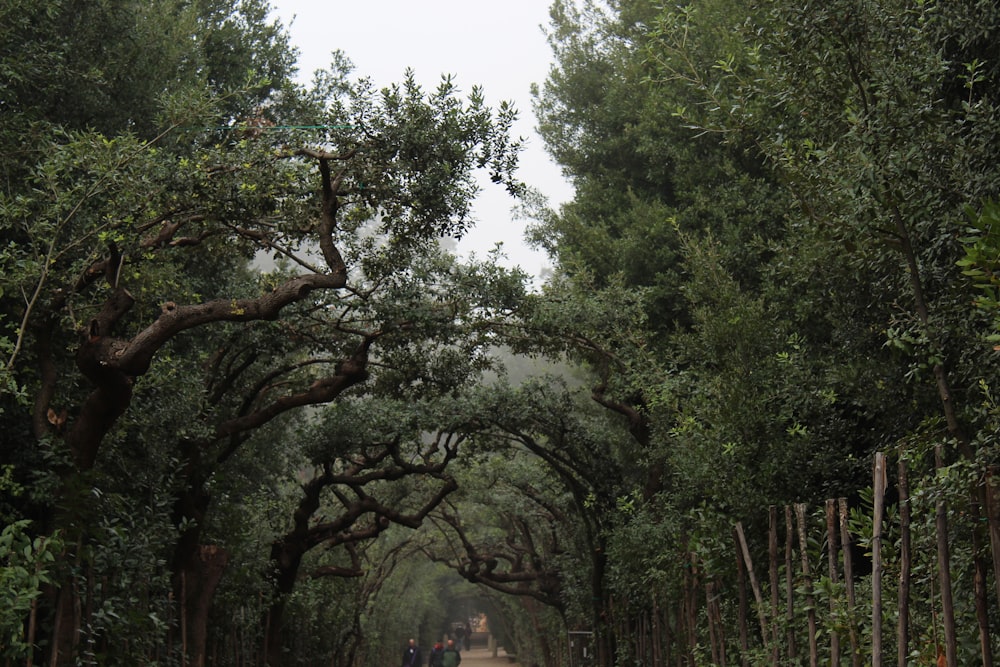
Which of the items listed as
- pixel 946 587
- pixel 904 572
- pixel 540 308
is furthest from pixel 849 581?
pixel 540 308

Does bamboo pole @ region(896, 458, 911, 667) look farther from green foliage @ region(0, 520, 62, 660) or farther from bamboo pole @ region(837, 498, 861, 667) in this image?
green foliage @ region(0, 520, 62, 660)

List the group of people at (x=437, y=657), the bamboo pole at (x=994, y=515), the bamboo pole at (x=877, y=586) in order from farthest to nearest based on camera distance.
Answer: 1. the group of people at (x=437, y=657)
2. the bamboo pole at (x=877, y=586)
3. the bamboo pole at (x=994, y=515)

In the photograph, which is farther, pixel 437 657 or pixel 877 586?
pixel 437 657

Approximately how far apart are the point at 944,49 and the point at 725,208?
284 inches

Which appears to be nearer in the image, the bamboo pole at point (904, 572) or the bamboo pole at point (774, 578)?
the bamboo pole at point (904, 572)

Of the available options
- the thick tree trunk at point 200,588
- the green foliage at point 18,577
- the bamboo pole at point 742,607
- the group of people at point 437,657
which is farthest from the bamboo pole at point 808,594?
the group of people at point 437,657

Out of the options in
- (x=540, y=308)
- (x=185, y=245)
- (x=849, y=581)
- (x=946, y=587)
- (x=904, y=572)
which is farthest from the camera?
(x=540, y=308)

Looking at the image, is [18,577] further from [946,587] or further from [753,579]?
[946,587]

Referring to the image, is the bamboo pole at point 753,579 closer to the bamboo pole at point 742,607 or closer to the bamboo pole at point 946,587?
the bamboo pole at point 742,607

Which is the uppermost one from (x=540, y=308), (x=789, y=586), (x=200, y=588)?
(x=540, y=308)

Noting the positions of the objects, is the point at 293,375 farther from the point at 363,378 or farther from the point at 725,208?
the point at 725,208

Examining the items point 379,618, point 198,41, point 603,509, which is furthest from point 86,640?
point 379,618

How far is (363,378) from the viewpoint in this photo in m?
11.2

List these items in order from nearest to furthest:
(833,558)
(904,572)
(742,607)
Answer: (904,572)
(833,558)
(742,607)
